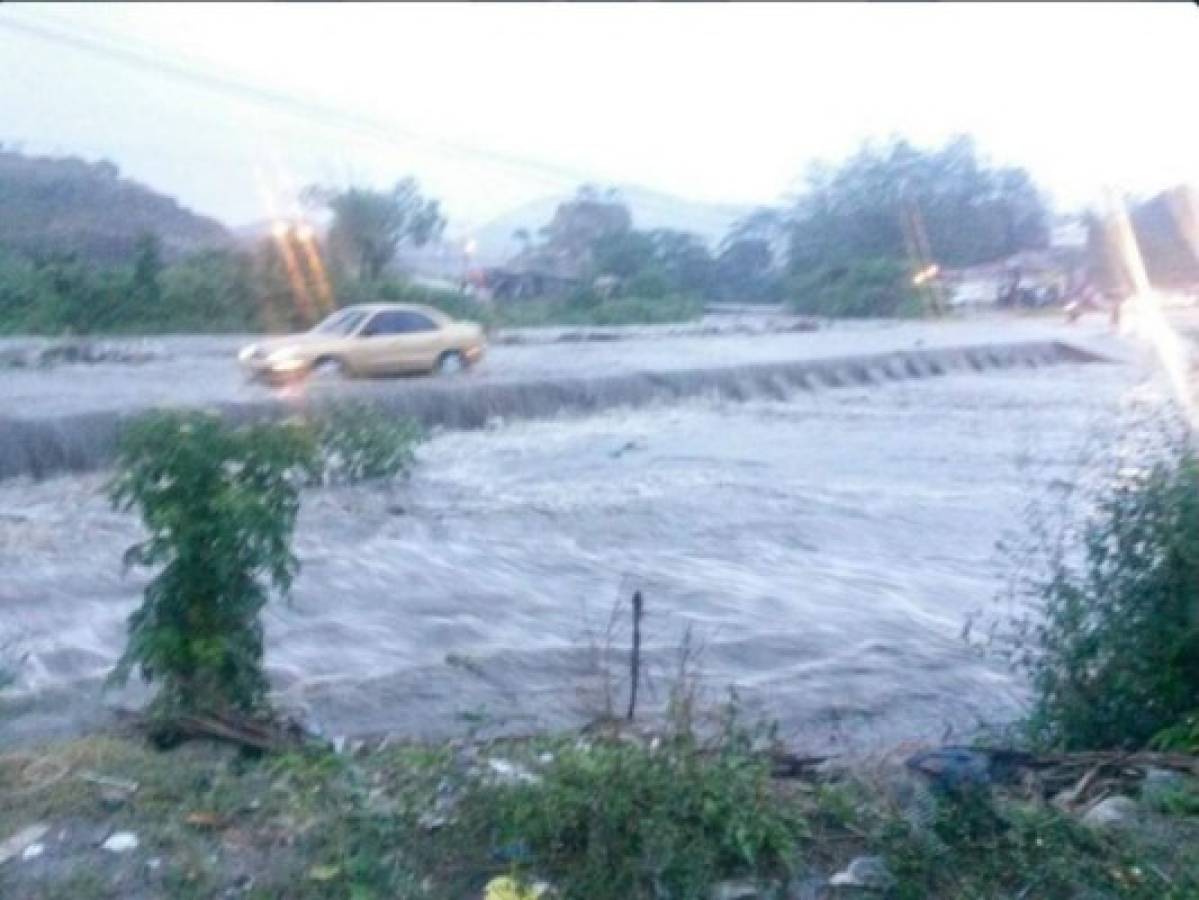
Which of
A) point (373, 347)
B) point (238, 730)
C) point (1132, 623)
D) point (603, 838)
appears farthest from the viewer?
point (373, 347)

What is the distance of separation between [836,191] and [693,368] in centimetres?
391

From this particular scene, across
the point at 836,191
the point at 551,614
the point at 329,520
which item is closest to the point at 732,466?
the point at 329,520

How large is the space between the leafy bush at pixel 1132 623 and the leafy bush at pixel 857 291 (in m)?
26.8

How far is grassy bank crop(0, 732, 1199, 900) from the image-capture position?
5000mm

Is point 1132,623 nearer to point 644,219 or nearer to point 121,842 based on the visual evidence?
point 121,842

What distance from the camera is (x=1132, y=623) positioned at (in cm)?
683

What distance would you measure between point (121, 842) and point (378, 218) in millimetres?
27758

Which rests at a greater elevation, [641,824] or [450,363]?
[641,824]

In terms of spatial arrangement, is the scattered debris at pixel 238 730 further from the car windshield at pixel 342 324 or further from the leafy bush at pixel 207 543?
the car windshield at pixel 342 324

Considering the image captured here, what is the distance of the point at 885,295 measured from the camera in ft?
117

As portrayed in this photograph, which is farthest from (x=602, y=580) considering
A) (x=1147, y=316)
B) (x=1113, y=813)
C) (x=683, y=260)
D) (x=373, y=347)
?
(x=683, y=260)

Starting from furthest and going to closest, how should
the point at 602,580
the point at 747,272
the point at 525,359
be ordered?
the point at 747,272
the point at 525,359
the point at 602,580

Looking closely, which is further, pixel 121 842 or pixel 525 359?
pixel 525 359

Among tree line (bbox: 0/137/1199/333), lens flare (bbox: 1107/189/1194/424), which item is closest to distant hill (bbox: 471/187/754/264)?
tree line (bbox: 0/137/1199/333)
